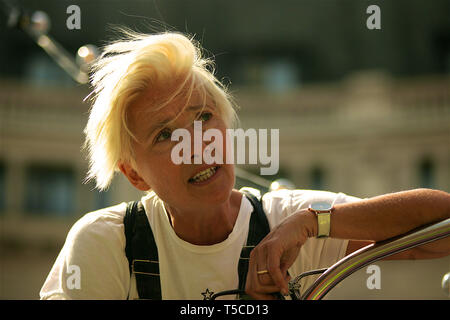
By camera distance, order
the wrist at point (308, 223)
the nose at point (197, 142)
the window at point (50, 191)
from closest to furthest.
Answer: the wrist at point (308, 223), the nose at point (197, 142), the window at point (50, 191)

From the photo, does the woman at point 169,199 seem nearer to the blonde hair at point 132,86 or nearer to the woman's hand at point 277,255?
the blonde hair at point 132,86

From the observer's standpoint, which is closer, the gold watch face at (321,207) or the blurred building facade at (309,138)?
the gold watch face at (321,207)

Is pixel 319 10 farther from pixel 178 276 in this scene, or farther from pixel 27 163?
pixel 178 276

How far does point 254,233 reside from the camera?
166cm

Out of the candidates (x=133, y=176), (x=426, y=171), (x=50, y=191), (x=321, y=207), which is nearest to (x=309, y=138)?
(x=426, y=171)

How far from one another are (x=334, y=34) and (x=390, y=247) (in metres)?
12.7

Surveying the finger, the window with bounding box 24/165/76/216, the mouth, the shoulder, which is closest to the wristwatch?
the finger

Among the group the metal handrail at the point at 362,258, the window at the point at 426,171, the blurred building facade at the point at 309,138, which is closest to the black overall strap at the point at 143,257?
the metal handrail at the point at 362,258

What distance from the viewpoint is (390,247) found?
1.40 meters

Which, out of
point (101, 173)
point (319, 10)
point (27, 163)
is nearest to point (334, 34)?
point (319, 10)

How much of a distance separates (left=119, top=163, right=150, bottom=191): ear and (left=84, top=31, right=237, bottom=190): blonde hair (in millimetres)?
23

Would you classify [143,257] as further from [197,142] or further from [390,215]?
[390,215]

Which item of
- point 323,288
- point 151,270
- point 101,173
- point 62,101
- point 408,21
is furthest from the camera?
point 62,101

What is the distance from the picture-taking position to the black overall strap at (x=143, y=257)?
1.62m
